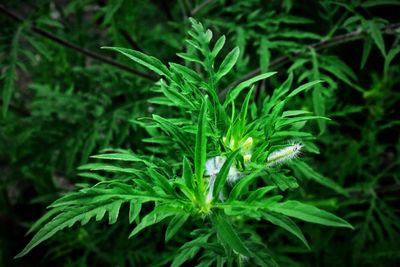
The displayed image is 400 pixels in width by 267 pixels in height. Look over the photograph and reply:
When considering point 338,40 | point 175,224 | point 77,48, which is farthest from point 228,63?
point 77,48

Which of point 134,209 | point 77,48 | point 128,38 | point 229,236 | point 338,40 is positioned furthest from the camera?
Answer: point 128,38

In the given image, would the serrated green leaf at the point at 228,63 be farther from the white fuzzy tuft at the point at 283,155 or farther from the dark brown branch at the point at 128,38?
the dark brown branch at the point at 128,38

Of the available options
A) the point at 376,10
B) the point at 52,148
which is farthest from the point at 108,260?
the point at 376,10

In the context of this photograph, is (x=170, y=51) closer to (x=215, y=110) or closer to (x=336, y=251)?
(x=336, y=251)

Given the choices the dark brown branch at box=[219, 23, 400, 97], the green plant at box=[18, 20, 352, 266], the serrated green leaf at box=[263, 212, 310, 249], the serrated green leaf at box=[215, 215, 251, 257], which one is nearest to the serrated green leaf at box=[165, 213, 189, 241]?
the green plant at box=[18, 20, 352, 266]

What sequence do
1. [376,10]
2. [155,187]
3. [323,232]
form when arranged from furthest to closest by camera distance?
[376,10], [323,232], [155,187]

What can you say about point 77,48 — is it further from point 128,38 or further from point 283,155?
point 283,155

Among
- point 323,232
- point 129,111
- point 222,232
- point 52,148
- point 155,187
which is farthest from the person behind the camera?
point 323,232

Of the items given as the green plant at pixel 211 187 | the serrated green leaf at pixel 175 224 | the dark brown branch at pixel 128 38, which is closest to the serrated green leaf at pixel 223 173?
the green plant at pixel 211 187

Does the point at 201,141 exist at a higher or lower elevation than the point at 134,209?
higher
